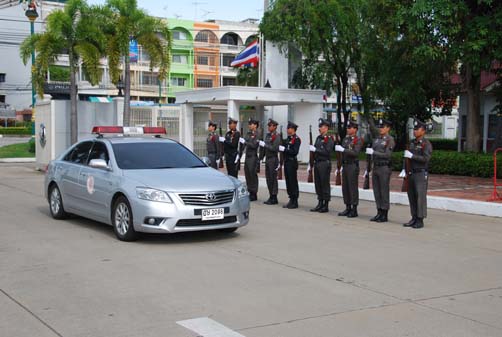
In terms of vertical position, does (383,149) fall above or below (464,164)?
above

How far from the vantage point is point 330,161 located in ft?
44.9

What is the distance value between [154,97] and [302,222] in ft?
209

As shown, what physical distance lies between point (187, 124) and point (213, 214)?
18.0 metres

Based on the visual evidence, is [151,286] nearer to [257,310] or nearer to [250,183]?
[257,310]

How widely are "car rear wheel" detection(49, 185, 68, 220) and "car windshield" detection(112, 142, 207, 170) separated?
1754 millimetres

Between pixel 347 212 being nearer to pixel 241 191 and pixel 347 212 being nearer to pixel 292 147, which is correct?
pixel 292 147

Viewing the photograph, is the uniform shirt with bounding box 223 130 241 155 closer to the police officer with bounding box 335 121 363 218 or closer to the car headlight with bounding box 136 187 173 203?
the police officer with bounding box 335 121 363 218

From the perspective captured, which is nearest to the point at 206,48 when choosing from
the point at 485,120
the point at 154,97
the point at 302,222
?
the point at 154,97

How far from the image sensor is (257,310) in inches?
243

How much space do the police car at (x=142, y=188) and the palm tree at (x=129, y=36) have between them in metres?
14.3

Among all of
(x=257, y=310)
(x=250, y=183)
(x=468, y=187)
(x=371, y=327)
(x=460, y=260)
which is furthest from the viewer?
(x=468, y=187)

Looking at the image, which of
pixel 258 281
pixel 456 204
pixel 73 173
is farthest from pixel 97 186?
pixel 456 204

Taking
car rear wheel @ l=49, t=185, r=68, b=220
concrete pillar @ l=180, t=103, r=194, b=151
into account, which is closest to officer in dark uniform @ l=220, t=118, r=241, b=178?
car rear wheel @ l=49, t=185, r=68, b=220

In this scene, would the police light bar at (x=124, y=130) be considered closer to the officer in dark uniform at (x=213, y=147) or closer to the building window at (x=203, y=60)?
the officer in dark uniform at (x=213, y=147)
